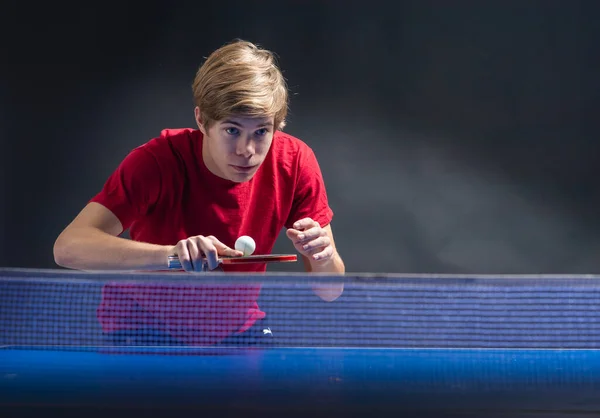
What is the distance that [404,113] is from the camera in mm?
4570

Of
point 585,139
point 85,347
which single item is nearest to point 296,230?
point 85,347

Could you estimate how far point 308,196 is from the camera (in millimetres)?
2180

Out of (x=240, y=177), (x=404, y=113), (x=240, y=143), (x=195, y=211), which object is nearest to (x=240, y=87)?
(x=240, y=143)

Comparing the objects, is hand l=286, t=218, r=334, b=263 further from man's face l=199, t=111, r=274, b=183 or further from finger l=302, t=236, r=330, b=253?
man's face l=199, t=111, r=274, b=183

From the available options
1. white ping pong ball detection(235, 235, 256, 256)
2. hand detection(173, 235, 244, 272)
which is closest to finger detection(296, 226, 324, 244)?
white ping pong ball detection(235, 235, 256, 256)

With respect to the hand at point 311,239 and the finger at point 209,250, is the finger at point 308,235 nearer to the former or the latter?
the hand at point 311,239

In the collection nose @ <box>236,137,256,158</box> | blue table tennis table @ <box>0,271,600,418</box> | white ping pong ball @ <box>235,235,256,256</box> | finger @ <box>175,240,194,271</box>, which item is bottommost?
blue table tennis table @ <box>0,271,600,418</box>

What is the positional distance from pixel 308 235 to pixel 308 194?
0.28 meters

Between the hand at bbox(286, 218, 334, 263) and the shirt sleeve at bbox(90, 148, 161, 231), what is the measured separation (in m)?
0.39

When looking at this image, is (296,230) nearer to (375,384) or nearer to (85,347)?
(375,384)

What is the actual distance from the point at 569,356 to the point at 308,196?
85cm

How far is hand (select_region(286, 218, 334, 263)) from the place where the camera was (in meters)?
1.92

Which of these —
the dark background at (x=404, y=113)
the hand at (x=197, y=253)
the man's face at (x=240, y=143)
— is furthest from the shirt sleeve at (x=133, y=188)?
the dark background at (x=404, y=113)

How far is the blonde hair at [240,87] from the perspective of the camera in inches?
76.3
